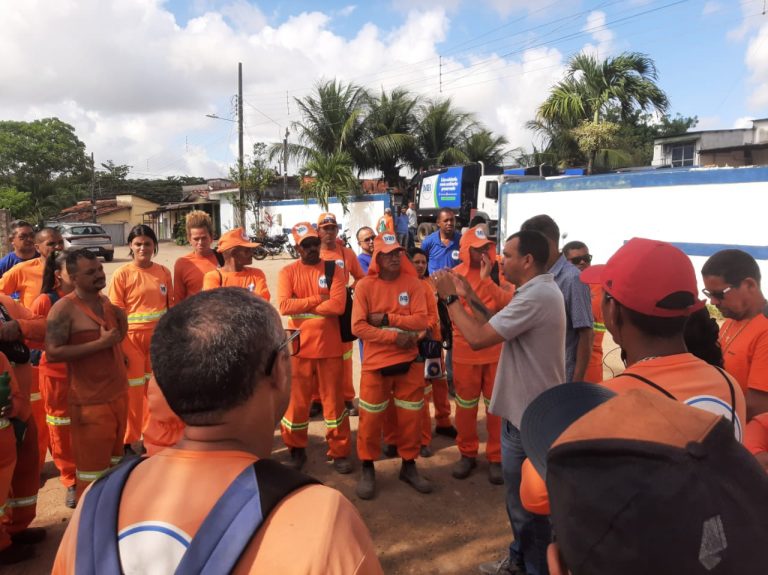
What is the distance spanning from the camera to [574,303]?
3.28m

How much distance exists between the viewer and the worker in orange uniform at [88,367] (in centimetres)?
313

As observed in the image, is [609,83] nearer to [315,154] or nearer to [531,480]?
[315,154]

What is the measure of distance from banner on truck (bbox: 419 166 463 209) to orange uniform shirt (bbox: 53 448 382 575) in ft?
60.4

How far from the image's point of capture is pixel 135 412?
432 centimetres

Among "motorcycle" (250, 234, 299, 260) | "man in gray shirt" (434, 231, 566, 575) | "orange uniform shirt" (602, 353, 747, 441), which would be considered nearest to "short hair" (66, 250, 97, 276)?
"man in gray shirt" (434, 231, 566, 575)

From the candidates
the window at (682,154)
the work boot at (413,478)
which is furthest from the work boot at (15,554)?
the window at (682,154)

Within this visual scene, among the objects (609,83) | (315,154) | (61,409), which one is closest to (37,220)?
(315,154)

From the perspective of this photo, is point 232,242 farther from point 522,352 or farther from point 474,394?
point 522,352

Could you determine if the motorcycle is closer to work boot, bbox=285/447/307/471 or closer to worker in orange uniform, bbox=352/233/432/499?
work boot, bbox=285/447/307/471

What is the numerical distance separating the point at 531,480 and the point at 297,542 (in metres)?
0.74

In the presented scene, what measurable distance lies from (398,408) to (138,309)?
234 centimetres

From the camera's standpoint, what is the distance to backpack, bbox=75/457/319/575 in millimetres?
879

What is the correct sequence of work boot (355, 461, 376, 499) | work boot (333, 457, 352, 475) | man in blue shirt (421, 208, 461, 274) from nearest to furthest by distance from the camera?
work boot (355, 461, 376, 499), work boot (333, 457, 352, 475), man in blue shirt (421, 208, 461, 274)

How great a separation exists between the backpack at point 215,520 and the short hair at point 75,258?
2642 millimetres
